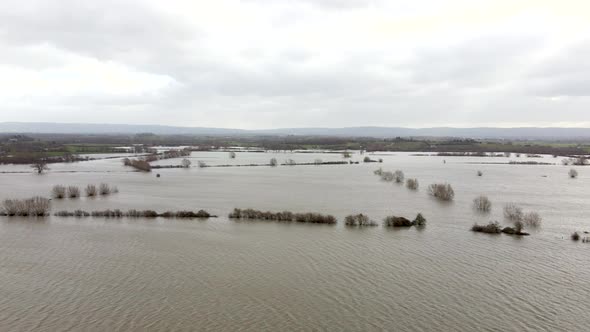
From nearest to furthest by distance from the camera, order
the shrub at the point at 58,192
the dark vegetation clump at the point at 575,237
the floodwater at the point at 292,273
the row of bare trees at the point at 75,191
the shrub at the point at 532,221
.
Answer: the floodwater at the point at 292,273 < the dark vegetation clump at the point at 575,237 < the shrub at the point at 532,221 < the shrub at the point at 58,192 < the row of bare trees at the point at 75,191

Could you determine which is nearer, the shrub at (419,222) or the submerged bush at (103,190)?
the shrub at (419,222)

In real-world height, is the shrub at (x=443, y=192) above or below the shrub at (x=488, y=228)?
above

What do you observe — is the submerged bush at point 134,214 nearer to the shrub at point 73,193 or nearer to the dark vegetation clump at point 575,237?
the shrub at point 73,193

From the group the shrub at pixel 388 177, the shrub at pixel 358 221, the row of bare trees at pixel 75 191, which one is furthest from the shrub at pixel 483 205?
the row of bare trees at pixel 75 191

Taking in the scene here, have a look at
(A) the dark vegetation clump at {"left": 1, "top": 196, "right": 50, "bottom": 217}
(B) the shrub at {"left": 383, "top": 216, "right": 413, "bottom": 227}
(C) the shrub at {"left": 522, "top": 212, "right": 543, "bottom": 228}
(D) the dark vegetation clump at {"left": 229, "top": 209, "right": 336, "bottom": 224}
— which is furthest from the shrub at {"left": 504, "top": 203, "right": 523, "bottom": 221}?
(A) the dark vegetation clump at {"left": 1, "top": 196, "right": 50, "bottom": 217}

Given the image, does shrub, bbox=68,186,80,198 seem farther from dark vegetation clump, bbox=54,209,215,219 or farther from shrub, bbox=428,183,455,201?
shrub, bbox=428,183,455,201

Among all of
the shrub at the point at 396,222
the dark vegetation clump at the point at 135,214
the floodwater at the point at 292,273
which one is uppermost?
the shrub at the point at 396,222

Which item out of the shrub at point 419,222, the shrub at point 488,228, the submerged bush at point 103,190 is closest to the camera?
the shrub at point 488,228
